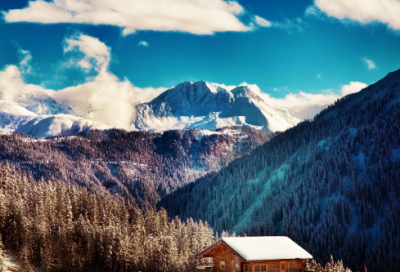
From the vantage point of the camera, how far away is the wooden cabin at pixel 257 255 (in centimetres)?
5855

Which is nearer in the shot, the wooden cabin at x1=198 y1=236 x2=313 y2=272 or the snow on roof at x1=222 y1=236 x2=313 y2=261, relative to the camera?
the snow on roof at x1=222 y1=236 x2=313 y2=261

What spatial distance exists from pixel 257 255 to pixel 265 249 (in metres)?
2.45

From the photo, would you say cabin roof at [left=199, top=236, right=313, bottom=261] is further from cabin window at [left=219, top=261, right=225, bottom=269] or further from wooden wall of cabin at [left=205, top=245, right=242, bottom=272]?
cabin window at [left=219, top=261, right=225, bottom=269]

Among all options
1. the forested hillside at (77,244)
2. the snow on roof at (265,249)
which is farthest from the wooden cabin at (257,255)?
the forested hillside at (77,244)

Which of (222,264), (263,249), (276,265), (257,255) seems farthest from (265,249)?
(222,264)

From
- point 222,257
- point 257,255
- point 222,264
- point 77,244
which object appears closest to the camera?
point 257,255

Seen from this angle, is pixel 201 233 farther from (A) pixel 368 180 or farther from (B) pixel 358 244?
(A) pixel 368 180

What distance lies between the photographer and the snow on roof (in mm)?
58219

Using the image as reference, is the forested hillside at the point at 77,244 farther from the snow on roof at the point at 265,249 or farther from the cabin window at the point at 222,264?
the snow on roof at the point at 265,249

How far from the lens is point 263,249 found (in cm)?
6000

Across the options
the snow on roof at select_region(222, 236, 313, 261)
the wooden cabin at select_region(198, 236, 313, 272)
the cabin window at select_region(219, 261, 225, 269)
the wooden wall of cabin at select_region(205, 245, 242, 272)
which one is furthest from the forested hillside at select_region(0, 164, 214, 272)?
the snow on roof at select_region(222, 236, 313, 261)

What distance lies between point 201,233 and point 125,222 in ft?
59.1

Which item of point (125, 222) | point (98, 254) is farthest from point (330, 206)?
point (98, 254)

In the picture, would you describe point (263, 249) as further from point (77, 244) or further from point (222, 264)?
point (77, 244)
